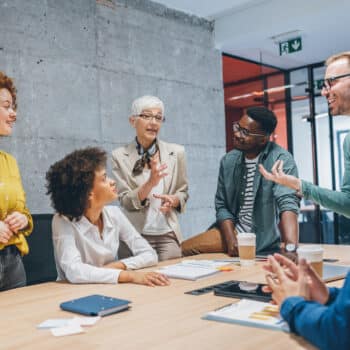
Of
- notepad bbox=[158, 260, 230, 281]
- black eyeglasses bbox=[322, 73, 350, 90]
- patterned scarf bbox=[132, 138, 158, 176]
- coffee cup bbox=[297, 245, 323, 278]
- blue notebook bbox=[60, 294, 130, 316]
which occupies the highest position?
black eyeglasses bbox=[322, 73, 350, 90]

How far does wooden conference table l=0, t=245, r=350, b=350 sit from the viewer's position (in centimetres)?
115

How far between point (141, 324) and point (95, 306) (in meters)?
0.20

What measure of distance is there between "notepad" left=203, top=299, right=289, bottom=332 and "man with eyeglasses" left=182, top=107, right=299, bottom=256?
1.09m

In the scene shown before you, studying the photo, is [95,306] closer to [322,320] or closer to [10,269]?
[322,320]

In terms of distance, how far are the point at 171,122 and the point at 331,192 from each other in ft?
9.64

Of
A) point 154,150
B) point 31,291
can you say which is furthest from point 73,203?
point 154,150

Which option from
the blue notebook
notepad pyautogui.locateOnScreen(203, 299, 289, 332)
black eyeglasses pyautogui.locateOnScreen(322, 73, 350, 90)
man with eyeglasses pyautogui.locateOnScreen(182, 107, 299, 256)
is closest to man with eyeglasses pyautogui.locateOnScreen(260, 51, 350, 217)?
black eyeglasses pyautogui.locateOnScreen(322, 73, 350, 90)

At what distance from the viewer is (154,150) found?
2.92 meters

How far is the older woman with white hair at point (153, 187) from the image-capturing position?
2.79 meters

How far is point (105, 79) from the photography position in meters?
4.47

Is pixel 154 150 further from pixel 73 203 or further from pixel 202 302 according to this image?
pixel 202 302

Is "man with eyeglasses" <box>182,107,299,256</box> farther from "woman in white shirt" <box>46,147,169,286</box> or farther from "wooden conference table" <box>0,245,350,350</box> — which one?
"wooden conference table" <box>0,245,350,350</box>

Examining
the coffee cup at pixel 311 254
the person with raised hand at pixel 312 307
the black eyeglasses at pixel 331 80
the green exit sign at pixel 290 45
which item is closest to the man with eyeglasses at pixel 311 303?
the person with raised hand at pixel 312 307

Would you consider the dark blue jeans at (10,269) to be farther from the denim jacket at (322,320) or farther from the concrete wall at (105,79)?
the concrete wall at (105,79)
